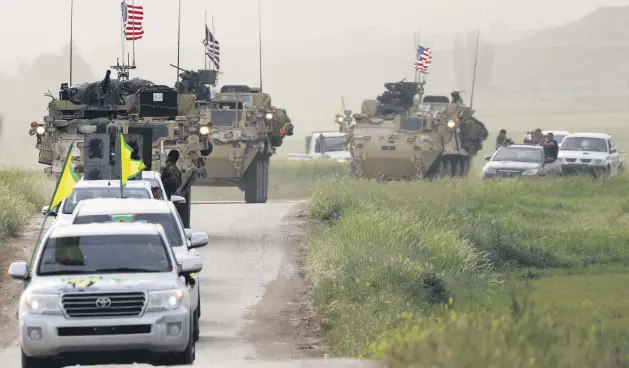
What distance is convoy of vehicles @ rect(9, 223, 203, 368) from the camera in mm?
13695

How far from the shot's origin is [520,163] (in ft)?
142

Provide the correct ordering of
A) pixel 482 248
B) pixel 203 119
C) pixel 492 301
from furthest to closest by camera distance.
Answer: pixel 203 119, pixel 482 248, pixel 492 301

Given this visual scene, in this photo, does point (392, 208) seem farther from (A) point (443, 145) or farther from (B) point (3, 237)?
(A) point (443, 145)

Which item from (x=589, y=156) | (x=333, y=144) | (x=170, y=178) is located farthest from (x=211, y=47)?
(x=333, y=144)

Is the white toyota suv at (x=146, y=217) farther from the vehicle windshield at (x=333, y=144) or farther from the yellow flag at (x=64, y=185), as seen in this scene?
the vehicle windshield at (x=333, y=144)

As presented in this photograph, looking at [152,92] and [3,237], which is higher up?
[152,92]

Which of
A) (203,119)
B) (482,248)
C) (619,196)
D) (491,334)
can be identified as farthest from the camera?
(619,196)

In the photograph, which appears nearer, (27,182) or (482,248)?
(482,248)

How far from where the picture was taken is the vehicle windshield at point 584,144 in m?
47.0

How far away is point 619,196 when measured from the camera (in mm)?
38625

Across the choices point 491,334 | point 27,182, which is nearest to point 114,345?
point 491,334

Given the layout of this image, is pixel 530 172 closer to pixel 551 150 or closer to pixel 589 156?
pixel 551 150

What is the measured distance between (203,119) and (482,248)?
18.2 ft

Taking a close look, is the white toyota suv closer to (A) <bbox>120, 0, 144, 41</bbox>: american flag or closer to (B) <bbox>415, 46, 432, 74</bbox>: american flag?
(A) <bbox>120, 0, 144, 41</bbox>: american flag
